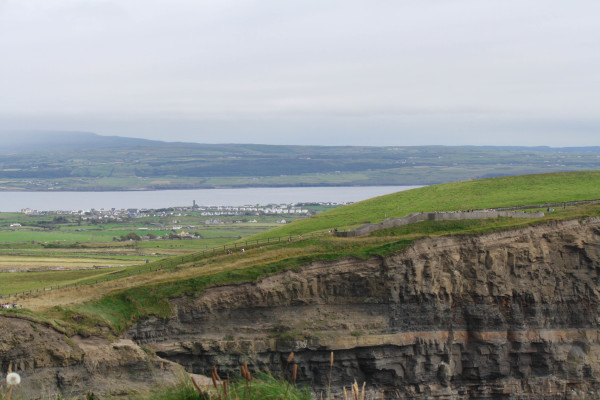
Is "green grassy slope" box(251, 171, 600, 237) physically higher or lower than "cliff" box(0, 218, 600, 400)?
higher

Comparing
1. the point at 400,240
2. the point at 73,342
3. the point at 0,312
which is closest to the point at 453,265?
the point at 400,240

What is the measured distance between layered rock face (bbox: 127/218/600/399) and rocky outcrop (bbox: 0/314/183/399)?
4667 mm

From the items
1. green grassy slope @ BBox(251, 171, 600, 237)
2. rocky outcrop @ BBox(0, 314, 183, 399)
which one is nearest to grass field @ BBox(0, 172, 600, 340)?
green grassy slope @ BBox(251, 171, 600, 237)

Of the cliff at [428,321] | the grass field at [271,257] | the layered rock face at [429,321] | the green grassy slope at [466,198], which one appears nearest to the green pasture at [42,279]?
the grass field at [271,257]

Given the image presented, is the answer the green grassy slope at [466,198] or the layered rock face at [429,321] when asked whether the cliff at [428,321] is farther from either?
the green grassy slope at [466,198]

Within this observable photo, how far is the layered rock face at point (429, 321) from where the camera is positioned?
151 feet

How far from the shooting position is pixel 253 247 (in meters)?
61.3

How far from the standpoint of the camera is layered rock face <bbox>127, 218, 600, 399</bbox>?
151 ft

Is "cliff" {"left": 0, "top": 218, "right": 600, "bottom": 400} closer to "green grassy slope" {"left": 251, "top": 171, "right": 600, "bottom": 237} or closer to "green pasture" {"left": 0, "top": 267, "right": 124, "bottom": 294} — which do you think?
"green grassy slope" {"left": 251, "top": 171, "right": 600, "bottom": 237}

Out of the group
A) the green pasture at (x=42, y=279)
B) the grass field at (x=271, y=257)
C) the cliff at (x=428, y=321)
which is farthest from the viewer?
the green pasture at (x=42, y=279)

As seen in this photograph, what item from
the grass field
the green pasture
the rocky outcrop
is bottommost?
the green pasture

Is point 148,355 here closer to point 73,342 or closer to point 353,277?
point 73,342

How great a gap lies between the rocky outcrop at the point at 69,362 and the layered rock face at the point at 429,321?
15.3 ft

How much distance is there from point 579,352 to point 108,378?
31995 millimetres
